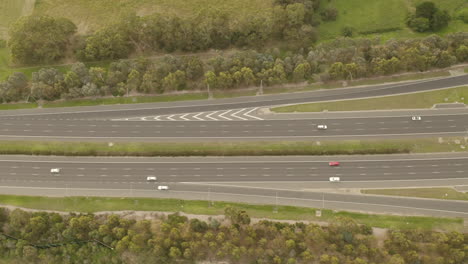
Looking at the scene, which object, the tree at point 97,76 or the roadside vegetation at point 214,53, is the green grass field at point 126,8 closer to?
the roadside vegetation at point 214,53

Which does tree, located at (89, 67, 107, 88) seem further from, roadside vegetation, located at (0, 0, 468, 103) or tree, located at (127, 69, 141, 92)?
tree, located at (127, 69, 141, 92)

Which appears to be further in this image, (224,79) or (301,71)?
(301,71)

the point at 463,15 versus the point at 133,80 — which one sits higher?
the point at 463,15

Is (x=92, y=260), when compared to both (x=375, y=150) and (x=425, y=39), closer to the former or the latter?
(x=375, y=150)

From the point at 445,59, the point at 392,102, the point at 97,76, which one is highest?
the point at 445,59

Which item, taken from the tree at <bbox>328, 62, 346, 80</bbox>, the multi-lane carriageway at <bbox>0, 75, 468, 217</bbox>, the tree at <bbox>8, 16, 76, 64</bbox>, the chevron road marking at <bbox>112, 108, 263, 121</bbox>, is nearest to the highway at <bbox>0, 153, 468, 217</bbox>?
the multi-lane carriageway at <bbox>0, 75, 468, 217</bbox>

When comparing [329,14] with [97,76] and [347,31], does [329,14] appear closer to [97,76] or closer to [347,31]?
[347,31]

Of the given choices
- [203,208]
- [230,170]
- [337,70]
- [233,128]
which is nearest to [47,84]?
[233,128]
